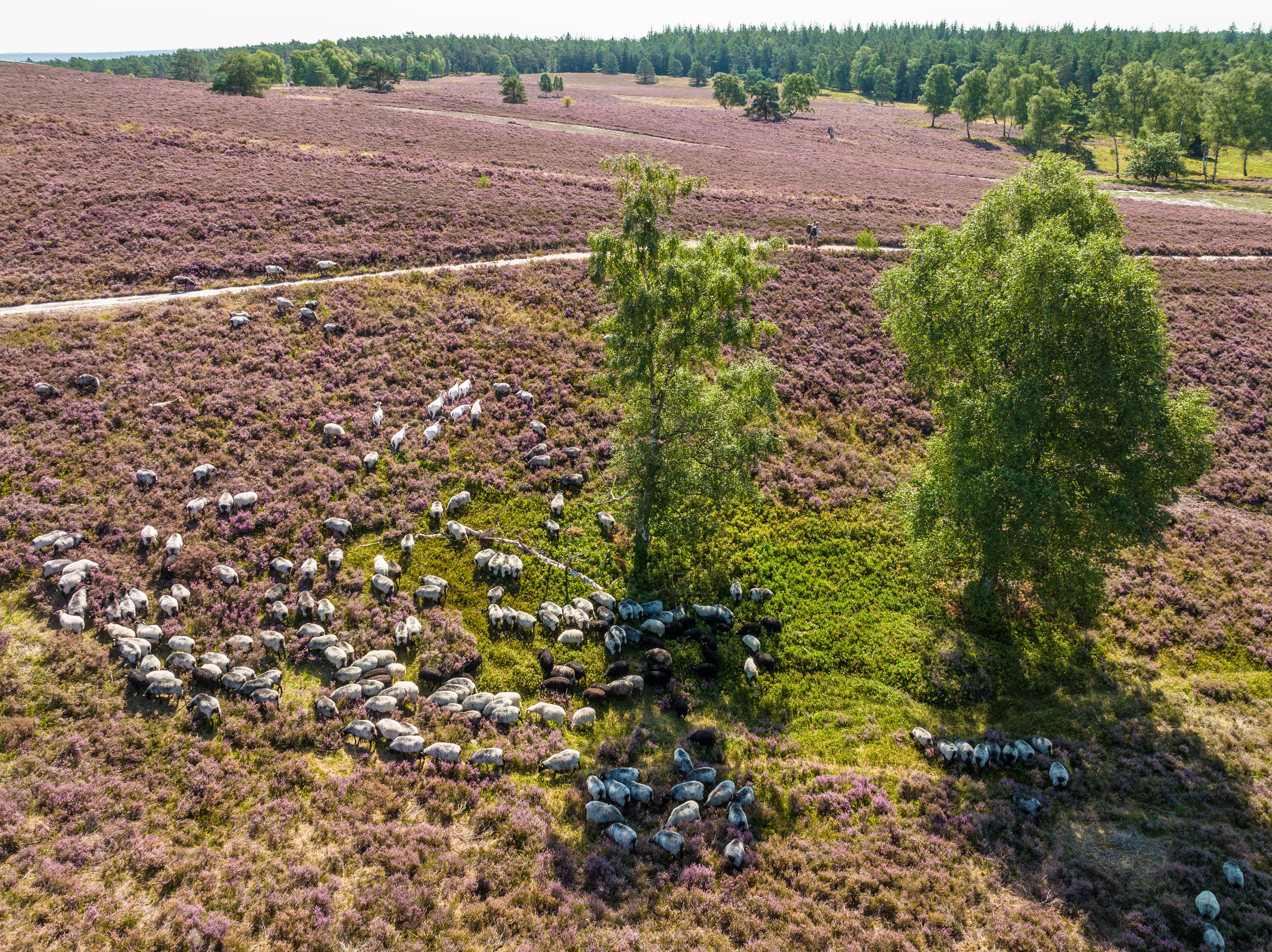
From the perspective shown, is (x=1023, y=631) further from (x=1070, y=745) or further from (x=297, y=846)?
(x=297, y=846)

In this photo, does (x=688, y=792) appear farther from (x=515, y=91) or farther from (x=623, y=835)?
(x=515, y=91)

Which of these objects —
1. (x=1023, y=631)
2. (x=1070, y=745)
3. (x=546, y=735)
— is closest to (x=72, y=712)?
(x=546, y=735)

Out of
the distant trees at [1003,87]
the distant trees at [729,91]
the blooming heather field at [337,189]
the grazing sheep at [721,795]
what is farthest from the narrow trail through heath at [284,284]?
the distant trees at [1003,87]

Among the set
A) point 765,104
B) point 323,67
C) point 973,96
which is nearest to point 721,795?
point 765,104

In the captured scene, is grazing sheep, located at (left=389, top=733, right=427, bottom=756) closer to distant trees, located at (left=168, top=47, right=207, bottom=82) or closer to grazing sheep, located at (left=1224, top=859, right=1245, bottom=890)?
grazing sheep, located at (left=1224, top=859, right=1245, bottom=890)

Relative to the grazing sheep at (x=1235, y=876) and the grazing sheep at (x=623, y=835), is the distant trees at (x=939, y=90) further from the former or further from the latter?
the grazing sheep at (x=623, y=835)

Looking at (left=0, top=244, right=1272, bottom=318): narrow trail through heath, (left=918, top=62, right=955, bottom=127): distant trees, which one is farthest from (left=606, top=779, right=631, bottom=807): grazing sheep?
(left=918, top=62, right=955, bottom=127): distant trees
